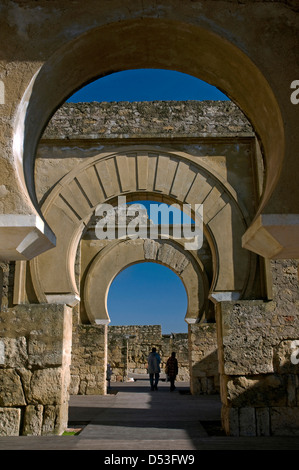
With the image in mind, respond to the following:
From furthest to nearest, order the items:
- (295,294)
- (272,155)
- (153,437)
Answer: (295,294)
(153,437)
(272,155)

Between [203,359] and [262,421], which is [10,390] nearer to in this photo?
[262,421]

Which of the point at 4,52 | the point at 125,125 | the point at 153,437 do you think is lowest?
the point at 153,437

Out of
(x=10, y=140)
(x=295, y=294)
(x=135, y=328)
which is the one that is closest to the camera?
(x=10, y=140)

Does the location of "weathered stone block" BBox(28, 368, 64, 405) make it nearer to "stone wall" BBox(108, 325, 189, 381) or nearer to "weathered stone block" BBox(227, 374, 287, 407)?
"weathered stone block" BBox(227, 374, 287, 407)

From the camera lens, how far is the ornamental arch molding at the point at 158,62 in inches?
124

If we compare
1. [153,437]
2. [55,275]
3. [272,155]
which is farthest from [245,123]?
[153,437]

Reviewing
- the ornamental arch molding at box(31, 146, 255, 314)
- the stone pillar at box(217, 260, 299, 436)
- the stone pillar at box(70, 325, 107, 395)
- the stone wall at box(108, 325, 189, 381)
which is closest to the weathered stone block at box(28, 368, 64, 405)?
the ornamental arch molding at box(31, 146, 255, 314)

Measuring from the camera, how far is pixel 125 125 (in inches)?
299

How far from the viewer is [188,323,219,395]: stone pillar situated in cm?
1071

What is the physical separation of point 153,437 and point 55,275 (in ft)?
7.98

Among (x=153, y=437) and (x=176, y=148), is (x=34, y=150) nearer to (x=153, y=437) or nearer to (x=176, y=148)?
(x=153, y=437)

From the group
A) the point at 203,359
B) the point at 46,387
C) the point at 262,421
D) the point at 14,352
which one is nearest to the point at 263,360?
the point at 262,421

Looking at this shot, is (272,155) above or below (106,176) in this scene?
below

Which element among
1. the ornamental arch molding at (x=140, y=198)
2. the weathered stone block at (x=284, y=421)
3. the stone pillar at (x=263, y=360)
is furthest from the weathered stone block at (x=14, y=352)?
the weathered stone block at (x=284, y=421)
